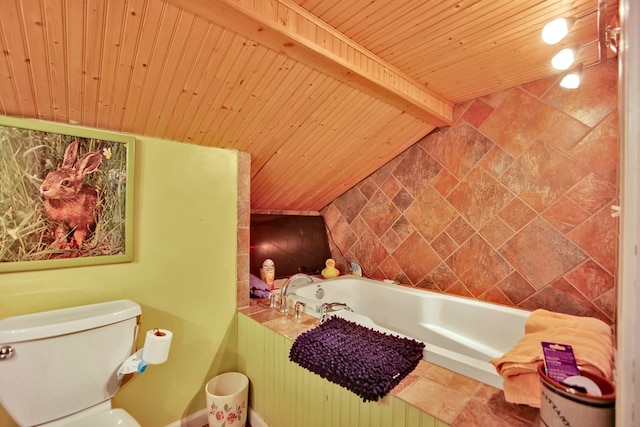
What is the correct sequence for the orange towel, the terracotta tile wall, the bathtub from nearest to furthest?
the orange towel
the terracotta tile wall
the bathtub

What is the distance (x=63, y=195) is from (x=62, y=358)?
0.71 meters

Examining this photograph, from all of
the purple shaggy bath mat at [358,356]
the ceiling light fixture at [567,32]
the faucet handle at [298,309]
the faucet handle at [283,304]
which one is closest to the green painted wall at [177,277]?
the faucet handle at [283,304]

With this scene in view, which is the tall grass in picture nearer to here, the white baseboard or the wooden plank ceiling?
the wooden plank ceiling

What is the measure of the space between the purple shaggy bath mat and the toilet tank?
0.79m

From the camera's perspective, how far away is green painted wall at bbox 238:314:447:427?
1.03m

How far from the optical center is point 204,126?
5.35ft

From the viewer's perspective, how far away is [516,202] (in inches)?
73.1

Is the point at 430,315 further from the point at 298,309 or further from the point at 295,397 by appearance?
the point at 295,397

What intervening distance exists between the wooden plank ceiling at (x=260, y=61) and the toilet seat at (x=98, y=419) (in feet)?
4.28

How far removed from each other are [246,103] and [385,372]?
147 cm

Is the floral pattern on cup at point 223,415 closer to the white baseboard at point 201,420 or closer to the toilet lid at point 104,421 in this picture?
the white baseboard at point 201,420

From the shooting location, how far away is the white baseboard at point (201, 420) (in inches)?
65.4

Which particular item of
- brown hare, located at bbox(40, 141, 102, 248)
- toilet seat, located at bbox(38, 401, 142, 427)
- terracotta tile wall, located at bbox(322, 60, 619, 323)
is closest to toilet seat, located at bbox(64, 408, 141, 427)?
toilet seat, located at bbox(38, 401, 142, 427)

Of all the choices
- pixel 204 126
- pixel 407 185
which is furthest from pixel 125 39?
pixel 407 185
